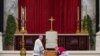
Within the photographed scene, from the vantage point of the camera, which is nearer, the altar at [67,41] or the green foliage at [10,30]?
the altar at [67,41]

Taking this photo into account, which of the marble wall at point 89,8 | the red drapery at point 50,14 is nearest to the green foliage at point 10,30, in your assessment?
the red drapery at point 50,14

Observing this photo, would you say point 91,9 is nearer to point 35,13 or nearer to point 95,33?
point 95,33

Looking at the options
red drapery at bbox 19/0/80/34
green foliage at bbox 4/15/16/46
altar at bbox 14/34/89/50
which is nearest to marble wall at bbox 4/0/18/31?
red drapery at bbox 19/0/80/34

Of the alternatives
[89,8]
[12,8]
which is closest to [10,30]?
[12,8]

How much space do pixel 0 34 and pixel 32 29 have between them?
2.50 meters

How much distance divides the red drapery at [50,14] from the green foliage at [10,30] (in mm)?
1008

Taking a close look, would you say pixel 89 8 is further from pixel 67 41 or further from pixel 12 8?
pixel 12 8

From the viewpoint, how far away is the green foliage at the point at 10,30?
2547 cm

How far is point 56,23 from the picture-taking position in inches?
1064

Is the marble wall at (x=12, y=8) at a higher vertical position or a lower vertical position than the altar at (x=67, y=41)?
higher

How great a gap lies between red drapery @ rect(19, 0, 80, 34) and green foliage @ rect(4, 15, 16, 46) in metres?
1.01

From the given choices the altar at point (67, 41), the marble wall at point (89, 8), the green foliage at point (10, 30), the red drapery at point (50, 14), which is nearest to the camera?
the altar at point (67, 41)

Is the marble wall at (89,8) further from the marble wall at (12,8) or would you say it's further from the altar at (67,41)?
the marble wall at (12,8)

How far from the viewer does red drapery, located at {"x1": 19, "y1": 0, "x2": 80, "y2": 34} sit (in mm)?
26703
